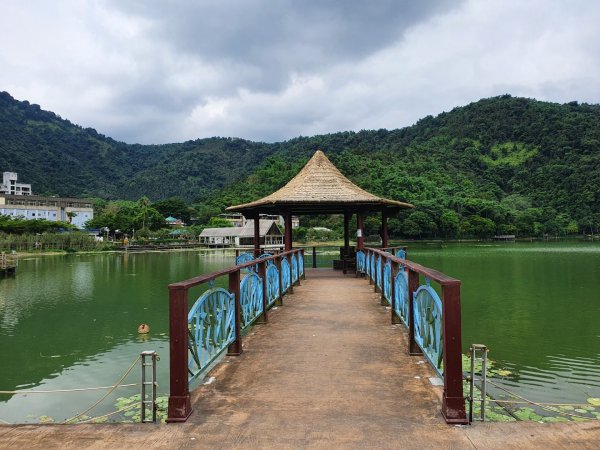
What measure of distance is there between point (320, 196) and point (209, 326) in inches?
333

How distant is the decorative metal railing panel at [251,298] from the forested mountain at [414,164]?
52401 millimetres

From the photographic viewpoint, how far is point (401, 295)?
5.39 metres

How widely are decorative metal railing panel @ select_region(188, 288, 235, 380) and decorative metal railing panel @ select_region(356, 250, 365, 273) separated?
7.53m

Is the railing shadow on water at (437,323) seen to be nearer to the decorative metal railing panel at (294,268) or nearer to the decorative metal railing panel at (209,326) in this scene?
the decorative metal railing panel at (209,326)

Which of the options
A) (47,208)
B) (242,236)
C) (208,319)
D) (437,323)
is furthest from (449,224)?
(208,319)

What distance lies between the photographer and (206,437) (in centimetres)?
262

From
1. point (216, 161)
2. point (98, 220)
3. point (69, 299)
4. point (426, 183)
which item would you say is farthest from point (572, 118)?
point (69, 299)

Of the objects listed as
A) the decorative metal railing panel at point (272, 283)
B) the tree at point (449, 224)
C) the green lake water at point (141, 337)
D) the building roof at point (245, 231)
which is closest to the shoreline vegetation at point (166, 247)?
the tree at point (449, 224)

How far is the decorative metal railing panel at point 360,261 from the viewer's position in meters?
11.6

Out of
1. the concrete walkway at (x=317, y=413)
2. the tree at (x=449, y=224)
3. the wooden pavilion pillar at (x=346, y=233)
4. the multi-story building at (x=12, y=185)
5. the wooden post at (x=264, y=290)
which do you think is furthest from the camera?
the multi-story building at (x=12, y=185)

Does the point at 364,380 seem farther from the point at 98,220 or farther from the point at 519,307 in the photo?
the point at 98,220

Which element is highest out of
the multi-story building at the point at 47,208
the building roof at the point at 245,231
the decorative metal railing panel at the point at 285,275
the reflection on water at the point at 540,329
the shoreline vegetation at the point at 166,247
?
the multi-story building at the point at 47,208

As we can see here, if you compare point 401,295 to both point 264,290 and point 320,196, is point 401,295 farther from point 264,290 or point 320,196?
point 320,196

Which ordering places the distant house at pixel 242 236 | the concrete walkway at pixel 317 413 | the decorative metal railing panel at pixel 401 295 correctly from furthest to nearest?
1. the distant house at pixel 242 236
2. the decorative metal railing panel at pixel 401 295
3. the concrete walkway at pixel 317 413
